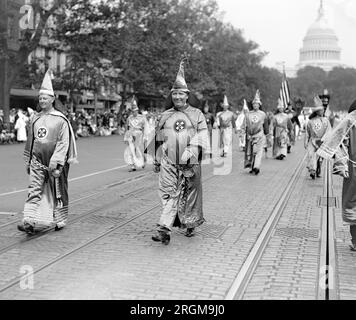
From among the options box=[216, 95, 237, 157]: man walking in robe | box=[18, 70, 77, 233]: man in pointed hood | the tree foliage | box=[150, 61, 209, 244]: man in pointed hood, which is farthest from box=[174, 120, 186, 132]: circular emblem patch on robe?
the tree foliage

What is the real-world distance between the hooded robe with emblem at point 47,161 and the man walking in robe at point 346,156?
3129 millimetres

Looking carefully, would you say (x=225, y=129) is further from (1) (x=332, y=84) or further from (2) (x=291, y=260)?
(1) (x=332, y=84)

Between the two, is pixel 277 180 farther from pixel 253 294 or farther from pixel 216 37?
pixel 216 37

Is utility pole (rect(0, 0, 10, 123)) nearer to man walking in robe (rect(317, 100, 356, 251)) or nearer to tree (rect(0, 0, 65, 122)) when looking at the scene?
tree (rect(0, 0, 65, 122))

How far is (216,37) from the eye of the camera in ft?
174

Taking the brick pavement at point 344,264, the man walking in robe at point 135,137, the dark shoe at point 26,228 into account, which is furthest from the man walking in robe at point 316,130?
the dark shoe at point 26,228

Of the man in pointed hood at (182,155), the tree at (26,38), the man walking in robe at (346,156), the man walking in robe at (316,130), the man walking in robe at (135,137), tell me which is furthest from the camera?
the tree at (26,38)

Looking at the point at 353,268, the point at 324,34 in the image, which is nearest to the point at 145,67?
the point at 353,268

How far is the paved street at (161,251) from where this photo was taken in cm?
507

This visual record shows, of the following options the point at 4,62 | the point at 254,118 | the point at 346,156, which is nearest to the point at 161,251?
the point at 346,156

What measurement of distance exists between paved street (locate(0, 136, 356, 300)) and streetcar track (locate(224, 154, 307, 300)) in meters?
0.05

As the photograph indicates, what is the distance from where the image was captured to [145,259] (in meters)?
6.09

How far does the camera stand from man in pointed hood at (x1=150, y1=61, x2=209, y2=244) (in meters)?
7.03

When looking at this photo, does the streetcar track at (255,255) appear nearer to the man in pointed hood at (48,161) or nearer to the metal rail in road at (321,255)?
the metal rail in road at (321,255)
